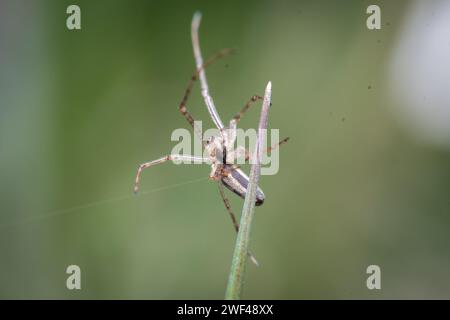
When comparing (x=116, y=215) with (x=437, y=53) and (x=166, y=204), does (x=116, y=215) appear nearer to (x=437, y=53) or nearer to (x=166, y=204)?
(x=166, y=204)

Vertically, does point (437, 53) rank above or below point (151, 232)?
above

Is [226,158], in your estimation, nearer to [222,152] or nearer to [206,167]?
[222,152]

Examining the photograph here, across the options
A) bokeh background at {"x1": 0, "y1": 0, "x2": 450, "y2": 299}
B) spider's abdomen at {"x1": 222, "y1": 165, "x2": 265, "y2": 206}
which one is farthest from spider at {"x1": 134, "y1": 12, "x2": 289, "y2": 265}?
bokeh background at {"x1": 0, "y1": 0, "x2": 450, "y2": 299}

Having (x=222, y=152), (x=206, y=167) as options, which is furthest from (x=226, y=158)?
(x=206, y=167)

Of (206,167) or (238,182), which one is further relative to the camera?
(206,167)

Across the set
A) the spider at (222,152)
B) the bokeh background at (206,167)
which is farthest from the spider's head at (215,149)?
the bokeh background at (206,167)
